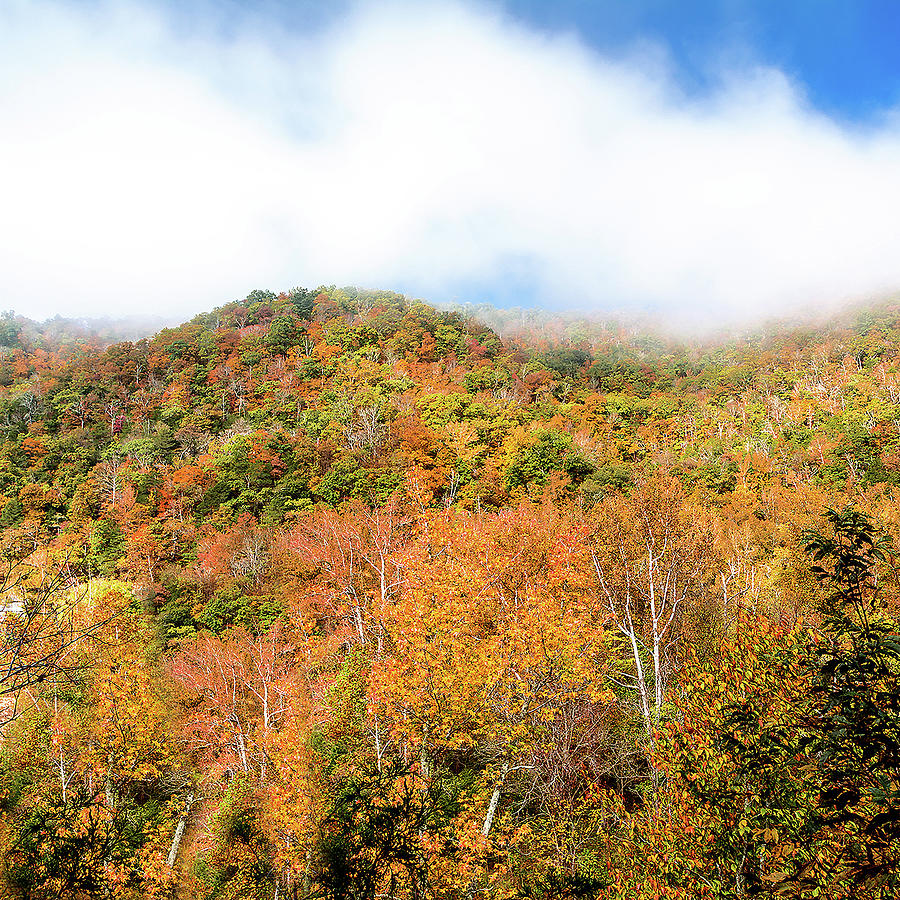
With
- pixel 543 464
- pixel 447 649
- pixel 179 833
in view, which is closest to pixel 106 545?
pixel 179 833

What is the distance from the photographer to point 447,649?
21.1 metres

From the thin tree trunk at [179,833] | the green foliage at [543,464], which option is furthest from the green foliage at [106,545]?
the green foliage at [543,464]

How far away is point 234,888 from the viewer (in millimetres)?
20719

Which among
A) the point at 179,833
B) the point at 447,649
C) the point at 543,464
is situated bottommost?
the point at 179,833

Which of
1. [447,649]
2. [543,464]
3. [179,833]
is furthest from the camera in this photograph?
[543,464]

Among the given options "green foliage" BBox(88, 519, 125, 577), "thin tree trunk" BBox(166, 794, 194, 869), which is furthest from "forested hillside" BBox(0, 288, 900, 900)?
"thin tree trunk" BBox(166, 794, 194, 869)

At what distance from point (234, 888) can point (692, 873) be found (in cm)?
1776

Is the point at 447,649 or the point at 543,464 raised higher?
the point at 543,464

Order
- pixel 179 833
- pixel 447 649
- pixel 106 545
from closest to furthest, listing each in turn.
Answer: pixel 447 649 → pixel 179 833 → pixel 106 545

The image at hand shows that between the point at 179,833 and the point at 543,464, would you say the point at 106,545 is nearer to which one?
the point at 179,833

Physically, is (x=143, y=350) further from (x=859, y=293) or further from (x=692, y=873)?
(x=859, y=293)

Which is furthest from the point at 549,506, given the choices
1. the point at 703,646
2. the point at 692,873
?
the point at 692,873

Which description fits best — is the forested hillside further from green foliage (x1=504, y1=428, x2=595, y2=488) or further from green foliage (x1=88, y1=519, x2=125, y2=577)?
green foliage (x1=504, y1=428, x2=595, y2=488)

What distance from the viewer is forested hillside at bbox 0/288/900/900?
11969 mm
